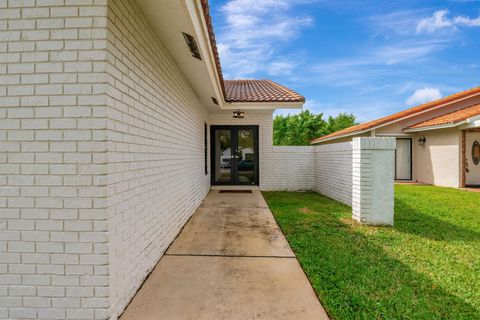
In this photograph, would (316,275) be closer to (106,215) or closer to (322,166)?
(106,215)

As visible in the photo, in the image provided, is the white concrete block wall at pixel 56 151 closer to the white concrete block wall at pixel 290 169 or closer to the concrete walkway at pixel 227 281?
the concrete walkway at pixel 227 281

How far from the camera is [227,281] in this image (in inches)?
119

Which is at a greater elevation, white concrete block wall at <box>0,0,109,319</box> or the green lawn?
white concrete block wall at <box>0,0,109,319</box>

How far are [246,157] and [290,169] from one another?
184 cm

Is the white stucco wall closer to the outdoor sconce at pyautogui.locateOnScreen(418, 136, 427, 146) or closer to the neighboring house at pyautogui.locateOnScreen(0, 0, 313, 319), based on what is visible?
the outdoor sconce at pyautogui.locateOnScreen(418, 136, 427, 146)

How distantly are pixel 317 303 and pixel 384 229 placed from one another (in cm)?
312

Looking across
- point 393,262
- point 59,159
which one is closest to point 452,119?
point 393,262

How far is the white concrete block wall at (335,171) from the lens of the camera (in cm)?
707

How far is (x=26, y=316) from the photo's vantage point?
7.22ft

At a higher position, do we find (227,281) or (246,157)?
(246,157)

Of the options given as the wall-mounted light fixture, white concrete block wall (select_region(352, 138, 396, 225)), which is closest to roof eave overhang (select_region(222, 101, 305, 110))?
white concrete block wall (select_region(352, 138, 396, 225))

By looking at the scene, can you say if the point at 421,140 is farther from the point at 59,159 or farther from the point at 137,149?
the point at 59,159

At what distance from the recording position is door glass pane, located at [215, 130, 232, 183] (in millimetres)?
10453

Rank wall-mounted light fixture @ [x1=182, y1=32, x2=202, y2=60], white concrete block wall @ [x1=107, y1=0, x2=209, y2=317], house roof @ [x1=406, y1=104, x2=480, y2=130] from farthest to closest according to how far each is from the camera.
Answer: house roof @ [x1=406, y1=104, x2=480, y2=130]
wall-mounted light fixture @ [x1=182, y1=32, x2=202, y2=60]
white concrete block wall @ [x1=107, y1=0, x2=209, y2=317]
